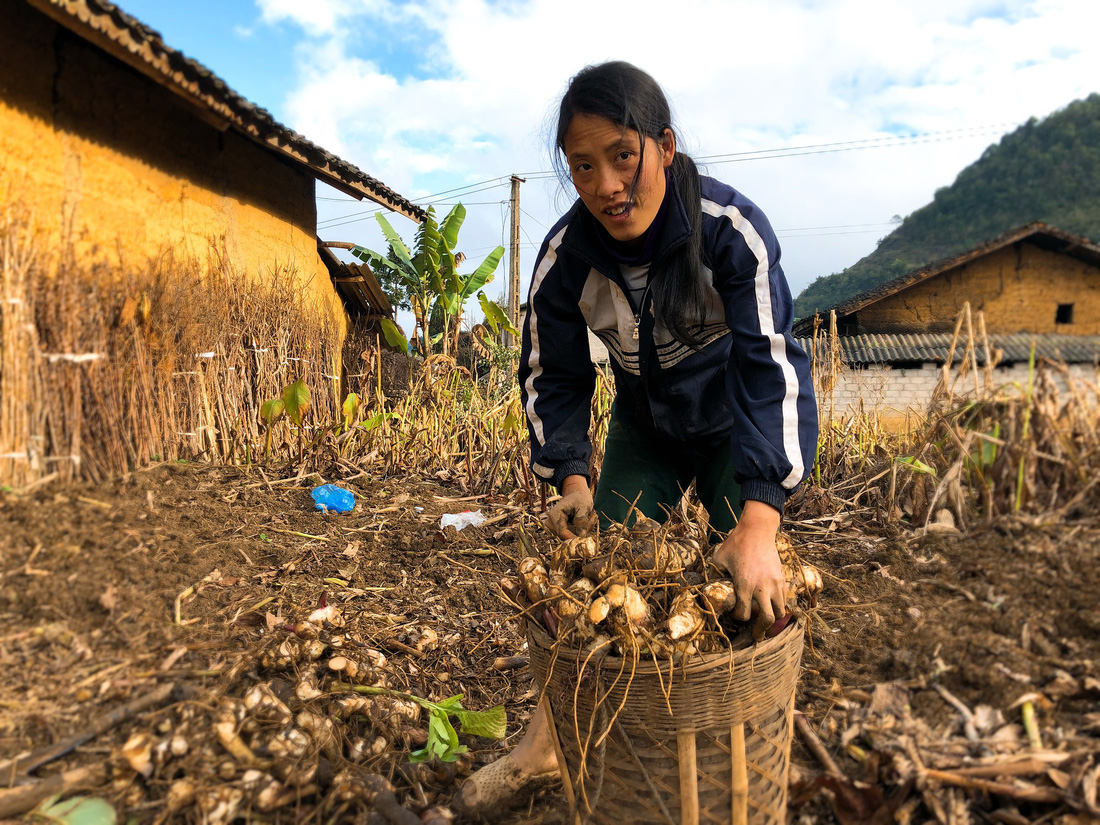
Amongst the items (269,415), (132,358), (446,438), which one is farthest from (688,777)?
(446,438)

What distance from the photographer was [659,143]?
1.74 m

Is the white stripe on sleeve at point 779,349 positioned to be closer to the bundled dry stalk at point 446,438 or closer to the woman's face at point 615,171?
the woman's face at point 615,171

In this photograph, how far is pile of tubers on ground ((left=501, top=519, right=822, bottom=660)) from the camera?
4.43ft

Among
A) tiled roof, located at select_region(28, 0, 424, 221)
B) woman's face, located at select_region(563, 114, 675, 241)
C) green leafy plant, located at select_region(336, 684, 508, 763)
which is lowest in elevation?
green leafy plant, located at select_region(336, 684, 508, 763)

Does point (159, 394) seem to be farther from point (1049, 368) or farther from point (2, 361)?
point (1049, 368)

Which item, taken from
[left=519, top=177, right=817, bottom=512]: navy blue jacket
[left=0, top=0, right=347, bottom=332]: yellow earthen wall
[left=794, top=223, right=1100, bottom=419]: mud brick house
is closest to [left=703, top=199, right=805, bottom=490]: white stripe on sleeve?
[left=519, top=177, right=817, bottom=512]: navy blue jacket

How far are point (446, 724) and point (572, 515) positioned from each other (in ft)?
2.84

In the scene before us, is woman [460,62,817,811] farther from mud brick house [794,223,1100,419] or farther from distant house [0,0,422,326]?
mud brick house [794,223,1100,419]

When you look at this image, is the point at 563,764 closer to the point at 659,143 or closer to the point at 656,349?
the point at 656,349

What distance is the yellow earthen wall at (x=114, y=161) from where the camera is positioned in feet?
10.3

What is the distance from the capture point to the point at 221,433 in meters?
4.05

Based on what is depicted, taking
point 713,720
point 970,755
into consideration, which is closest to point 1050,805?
point 970,755

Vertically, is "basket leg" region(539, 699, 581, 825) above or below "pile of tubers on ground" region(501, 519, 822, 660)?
below

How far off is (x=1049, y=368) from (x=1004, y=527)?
0.66 m
